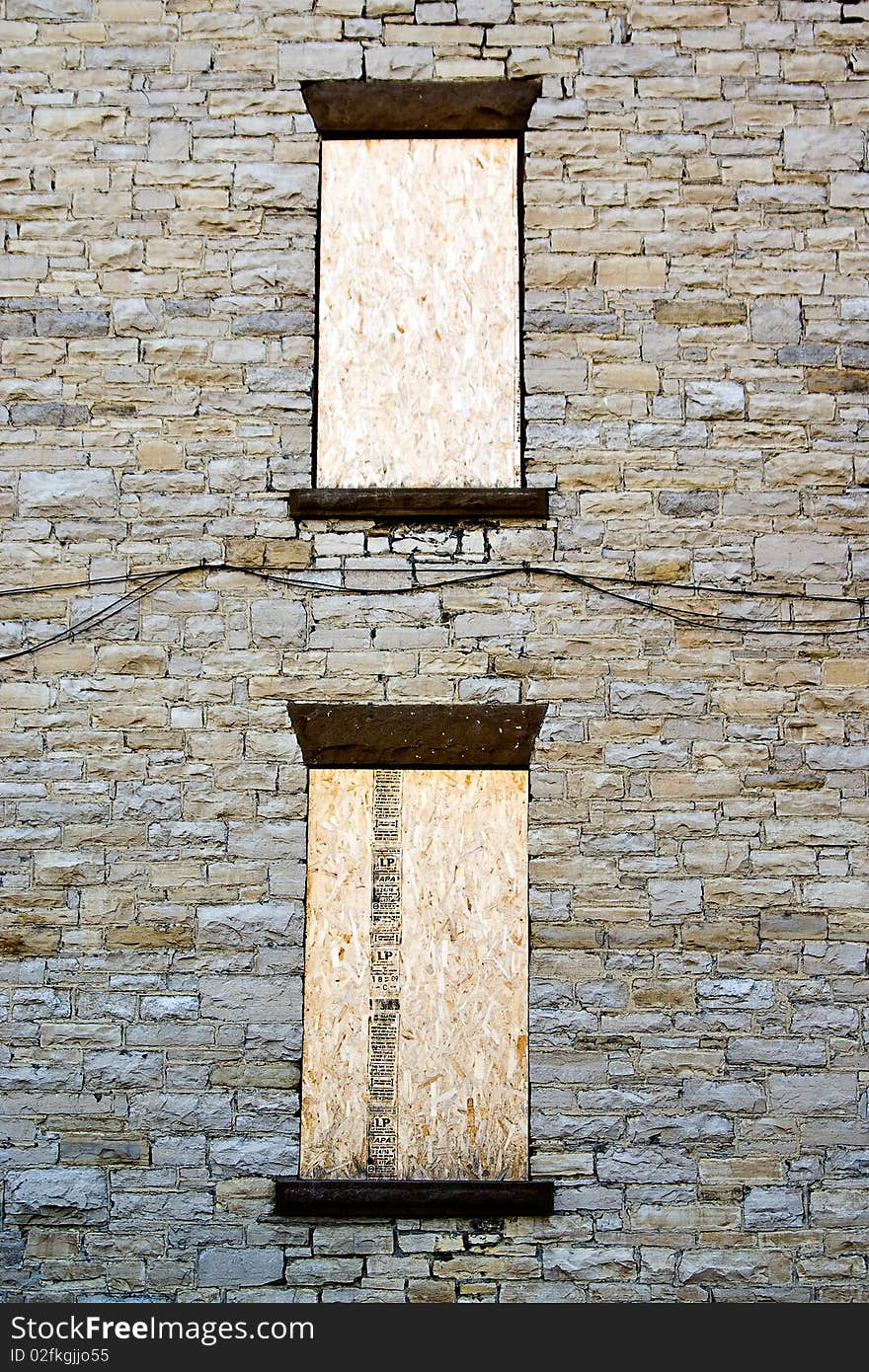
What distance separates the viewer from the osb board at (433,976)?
6.13 metres

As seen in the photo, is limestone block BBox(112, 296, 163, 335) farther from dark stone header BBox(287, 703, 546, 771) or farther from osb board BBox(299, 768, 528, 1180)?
osb board BBox(299, 768, 528, 1180)

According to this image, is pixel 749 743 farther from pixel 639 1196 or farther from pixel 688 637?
pixel 639 1196

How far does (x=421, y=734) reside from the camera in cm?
632

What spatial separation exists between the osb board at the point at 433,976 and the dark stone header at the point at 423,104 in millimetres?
3360

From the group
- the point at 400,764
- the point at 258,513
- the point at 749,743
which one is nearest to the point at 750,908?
the point at 749,743

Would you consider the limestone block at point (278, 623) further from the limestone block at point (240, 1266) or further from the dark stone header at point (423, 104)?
the limestone block at point (240, 1266)

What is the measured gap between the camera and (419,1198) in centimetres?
599

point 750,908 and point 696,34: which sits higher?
point 696,34

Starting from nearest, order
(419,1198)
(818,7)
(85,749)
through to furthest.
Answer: (419,1198)
(85,749)
(818,7)

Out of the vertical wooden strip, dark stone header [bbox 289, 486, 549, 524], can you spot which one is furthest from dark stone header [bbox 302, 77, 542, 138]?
the vertical wooden strip

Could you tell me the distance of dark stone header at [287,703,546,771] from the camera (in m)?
6.31

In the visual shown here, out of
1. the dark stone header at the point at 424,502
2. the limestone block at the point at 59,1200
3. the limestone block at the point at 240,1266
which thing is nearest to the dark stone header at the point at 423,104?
the dark stone header at the point at 424,502

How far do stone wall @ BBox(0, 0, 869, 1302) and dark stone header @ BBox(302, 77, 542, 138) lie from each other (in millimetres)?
106

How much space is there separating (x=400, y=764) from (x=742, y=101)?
3849 millimetres
